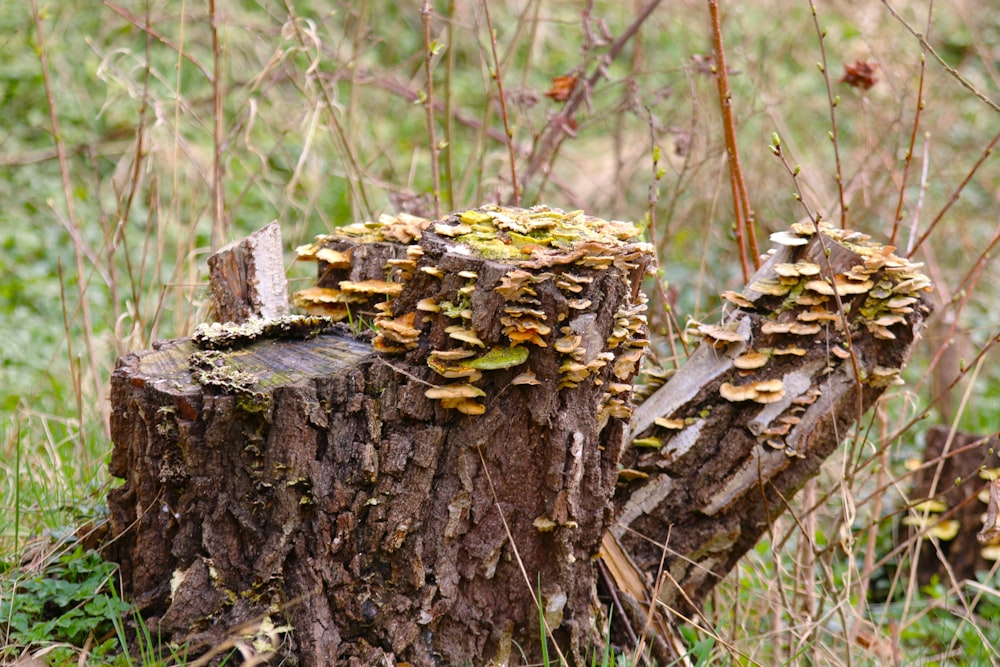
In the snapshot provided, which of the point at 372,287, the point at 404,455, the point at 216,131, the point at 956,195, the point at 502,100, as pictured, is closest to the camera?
the point at 404,455

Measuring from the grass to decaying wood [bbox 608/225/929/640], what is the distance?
7.3 inches

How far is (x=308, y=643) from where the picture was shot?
2.31 metres

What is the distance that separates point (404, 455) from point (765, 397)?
3.86 ft

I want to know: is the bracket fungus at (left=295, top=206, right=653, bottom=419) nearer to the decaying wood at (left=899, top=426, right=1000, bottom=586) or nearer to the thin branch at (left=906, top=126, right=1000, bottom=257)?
the thin branch at (left=906, top=126, right=1000, bottom=257)

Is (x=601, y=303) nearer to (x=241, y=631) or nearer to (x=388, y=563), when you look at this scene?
(x=388, y=563)

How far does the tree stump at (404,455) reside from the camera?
2.24 meters

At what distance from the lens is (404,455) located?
7.57 ft

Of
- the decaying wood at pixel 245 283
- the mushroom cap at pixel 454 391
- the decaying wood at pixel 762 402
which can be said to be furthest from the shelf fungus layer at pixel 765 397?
the decaying wood at pixel 245 283

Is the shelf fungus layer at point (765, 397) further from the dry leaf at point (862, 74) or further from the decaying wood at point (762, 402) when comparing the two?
the dry leaf at point (862, 74)

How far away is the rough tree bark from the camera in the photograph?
2.25m

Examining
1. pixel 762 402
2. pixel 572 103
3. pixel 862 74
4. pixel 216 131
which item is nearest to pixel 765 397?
pixel 762 402

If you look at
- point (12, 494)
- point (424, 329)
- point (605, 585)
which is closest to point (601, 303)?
point (424, 329)

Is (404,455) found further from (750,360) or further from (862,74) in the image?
(862,74)

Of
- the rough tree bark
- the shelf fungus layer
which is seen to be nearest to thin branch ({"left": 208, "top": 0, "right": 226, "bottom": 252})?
the rough tree bark
